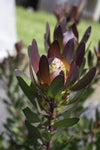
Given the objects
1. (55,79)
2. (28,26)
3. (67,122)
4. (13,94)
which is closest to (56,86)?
(55,79)

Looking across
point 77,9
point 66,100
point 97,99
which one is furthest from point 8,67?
point 97,99

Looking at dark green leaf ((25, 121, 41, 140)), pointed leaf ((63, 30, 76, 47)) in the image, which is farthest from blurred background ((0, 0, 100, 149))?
dark green leaf ((25, 121, 41, 140))

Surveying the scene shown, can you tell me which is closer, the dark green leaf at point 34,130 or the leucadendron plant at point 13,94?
the dark green leaf at point 34,130

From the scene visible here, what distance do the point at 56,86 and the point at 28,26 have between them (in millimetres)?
5717

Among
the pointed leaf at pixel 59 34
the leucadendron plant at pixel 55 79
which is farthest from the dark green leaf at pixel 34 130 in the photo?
the pointed leaf at pixel 59 34

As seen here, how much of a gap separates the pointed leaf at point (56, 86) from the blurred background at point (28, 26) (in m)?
0.20

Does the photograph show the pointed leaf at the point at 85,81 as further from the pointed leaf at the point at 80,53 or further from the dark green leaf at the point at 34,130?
the dark green leaf at the point at 34,130

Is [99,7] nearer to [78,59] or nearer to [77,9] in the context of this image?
[77,9]

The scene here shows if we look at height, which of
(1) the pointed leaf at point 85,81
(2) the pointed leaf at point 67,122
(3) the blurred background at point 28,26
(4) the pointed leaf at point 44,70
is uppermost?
(3) the blurred background at point 28,26

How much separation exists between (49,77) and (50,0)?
28.5ft

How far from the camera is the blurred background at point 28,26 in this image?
230cm

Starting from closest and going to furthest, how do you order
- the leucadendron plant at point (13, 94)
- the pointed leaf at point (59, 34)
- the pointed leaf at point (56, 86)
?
the pointed leaf at point (56, 86)
the pointed leaf at point (59, 34)
the leucadendron plant at point (13, 94)

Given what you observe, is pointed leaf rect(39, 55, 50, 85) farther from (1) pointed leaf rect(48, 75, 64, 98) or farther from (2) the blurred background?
(2) the blurred background

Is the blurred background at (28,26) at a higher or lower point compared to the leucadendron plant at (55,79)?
higher
